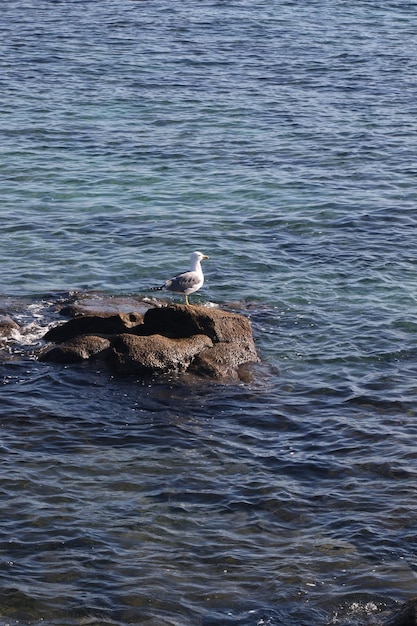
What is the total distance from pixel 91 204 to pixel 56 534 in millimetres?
12228

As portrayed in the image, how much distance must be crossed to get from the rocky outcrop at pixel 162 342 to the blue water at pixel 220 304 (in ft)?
0.94

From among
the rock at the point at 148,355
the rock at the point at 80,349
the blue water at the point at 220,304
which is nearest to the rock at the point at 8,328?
the blue water at the point at 220,304

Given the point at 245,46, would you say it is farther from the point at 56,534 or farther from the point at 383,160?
the point at 56,534

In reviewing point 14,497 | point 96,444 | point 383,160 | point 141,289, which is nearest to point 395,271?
point 141,289

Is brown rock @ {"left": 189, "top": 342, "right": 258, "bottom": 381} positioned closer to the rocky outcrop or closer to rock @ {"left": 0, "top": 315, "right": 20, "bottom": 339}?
the rocky outcrop

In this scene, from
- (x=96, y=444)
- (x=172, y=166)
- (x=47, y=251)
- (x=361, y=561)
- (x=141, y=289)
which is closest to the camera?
(x=361, y=561)

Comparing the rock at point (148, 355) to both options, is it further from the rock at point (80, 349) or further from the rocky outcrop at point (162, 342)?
the rock at point (80, 349)

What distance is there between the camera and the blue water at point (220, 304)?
11.2 meters

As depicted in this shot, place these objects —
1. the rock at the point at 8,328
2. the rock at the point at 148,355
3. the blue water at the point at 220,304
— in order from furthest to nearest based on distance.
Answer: the rock at the point at 8,328
the rock at the point at 148,355
the blue water at the point at 220,304

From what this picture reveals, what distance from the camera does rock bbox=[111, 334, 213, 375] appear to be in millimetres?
15289

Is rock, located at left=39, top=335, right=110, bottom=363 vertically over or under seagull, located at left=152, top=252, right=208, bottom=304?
under

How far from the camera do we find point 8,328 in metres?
16.8

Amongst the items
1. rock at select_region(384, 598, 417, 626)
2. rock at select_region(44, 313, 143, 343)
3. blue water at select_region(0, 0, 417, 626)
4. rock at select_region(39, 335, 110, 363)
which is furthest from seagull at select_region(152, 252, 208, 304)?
rock at select_region(384, 598, 417, 626)

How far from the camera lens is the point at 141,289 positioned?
19.1 meters
